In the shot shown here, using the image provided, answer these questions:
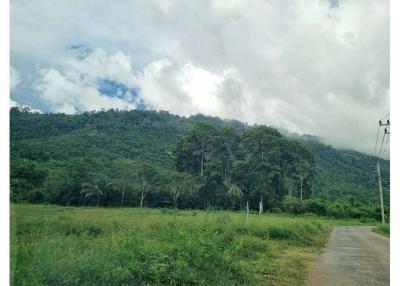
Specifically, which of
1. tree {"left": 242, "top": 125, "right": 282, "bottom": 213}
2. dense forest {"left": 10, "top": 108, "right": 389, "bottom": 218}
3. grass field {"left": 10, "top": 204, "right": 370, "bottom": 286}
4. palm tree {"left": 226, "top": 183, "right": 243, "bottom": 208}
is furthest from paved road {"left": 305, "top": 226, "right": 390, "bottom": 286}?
tree {"left": 242, "top": 125, "right": 282, "bottom": 213}

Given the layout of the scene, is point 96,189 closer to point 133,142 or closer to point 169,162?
point 133,142

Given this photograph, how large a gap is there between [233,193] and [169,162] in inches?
269

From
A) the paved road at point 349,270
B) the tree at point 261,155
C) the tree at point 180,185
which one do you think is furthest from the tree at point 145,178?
the paved road at point 349,270

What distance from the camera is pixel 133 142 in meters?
17.5

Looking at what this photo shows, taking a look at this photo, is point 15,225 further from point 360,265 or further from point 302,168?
point 302,168

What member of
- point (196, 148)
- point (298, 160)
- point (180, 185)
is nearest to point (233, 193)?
point (180, 185)

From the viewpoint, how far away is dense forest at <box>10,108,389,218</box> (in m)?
12.4

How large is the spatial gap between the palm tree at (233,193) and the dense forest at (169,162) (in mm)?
37

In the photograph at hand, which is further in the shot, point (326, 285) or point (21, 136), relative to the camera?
point (21, 136)

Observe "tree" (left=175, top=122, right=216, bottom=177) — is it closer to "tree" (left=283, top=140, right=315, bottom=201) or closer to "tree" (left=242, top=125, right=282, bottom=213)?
"tree" (left=242, top=125, right=282, bottom=213)

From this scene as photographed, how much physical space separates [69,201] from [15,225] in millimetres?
7964
